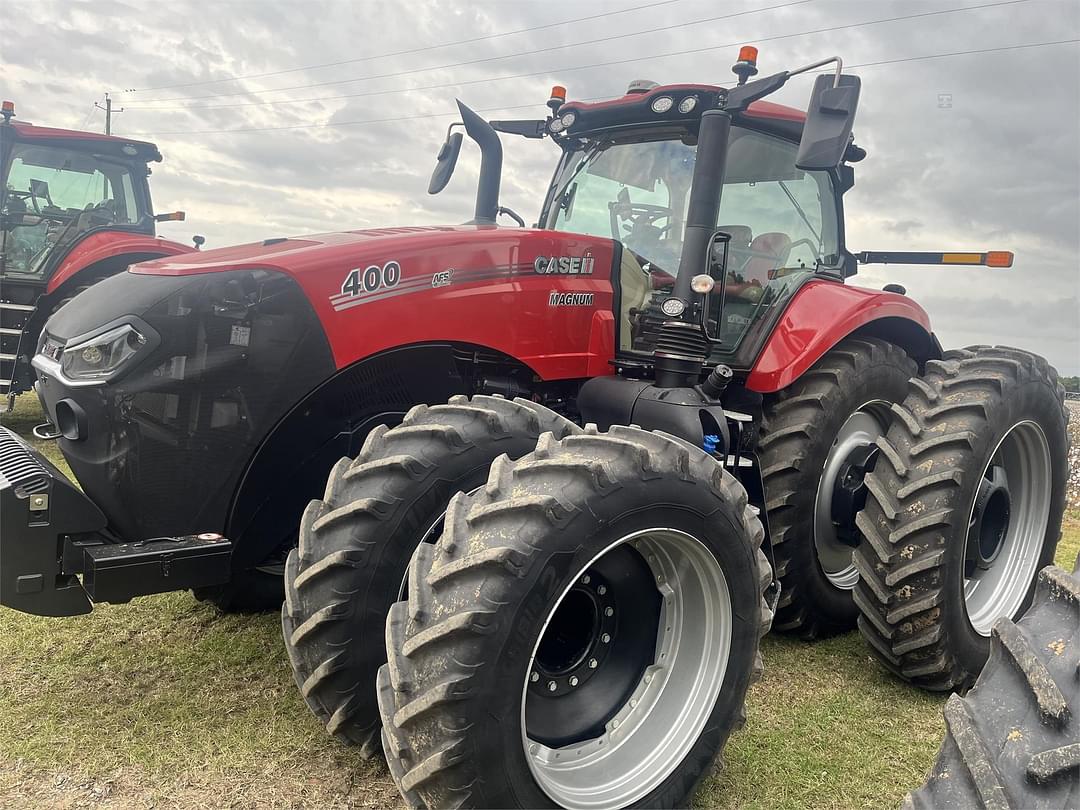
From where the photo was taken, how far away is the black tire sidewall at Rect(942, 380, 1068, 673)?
321 centimetres

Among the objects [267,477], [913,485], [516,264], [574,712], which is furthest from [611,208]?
[574,712]

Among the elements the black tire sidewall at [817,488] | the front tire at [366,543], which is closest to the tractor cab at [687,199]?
the black tire sidewall at [817,488]

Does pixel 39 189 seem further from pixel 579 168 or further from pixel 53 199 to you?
pixel 579 168

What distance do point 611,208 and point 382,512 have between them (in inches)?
80.5

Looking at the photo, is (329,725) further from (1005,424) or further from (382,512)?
(1005,424)

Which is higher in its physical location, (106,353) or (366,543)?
(106,353)

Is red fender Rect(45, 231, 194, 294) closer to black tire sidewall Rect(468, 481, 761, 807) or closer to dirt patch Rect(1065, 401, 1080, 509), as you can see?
black tire sidewall Rect(468, 481, 761, 807)

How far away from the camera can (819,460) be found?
11.7 feet

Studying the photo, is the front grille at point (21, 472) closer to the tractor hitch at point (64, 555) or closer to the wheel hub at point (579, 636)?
the tractor hitch at point (64, 555)

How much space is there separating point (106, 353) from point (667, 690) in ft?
6.72

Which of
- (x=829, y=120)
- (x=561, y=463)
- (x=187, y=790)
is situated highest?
(x=829, y=120)

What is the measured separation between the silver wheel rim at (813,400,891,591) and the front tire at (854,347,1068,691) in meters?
0.34

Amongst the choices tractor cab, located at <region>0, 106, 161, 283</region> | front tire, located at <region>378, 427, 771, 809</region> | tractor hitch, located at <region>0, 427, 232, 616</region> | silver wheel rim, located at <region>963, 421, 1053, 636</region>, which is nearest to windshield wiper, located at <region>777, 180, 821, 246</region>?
silver wheel rim, located at <region>963, 421, 1053, 636</region>

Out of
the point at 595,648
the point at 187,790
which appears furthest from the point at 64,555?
the point at 595,648
